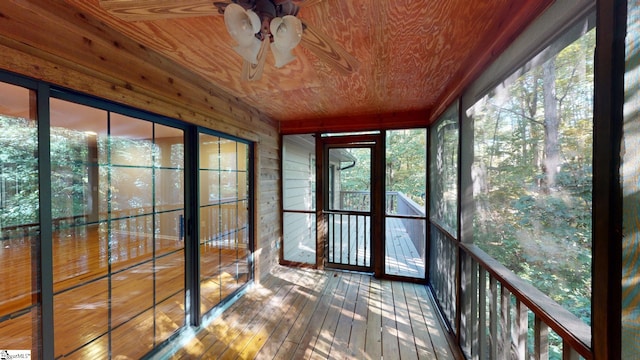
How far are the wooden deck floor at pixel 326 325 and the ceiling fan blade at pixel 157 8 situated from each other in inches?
93.4

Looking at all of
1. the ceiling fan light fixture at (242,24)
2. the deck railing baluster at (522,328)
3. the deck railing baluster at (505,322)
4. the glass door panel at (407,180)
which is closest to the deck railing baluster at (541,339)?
the deck railing baluster at (522,328)

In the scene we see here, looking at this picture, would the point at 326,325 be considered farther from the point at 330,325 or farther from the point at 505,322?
the point at 505,322

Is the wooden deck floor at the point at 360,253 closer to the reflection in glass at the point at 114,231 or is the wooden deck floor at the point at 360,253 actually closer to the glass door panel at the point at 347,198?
the glass door panel at the point at 347,198

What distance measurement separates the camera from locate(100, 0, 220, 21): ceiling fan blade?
88 cm

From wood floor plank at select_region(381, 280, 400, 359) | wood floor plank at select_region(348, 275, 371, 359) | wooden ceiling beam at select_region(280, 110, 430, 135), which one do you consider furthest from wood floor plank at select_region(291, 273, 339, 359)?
wooden ceiling beam at select_region(280, 110, 430, 135)

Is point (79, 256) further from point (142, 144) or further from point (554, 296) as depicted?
point (554, 296)

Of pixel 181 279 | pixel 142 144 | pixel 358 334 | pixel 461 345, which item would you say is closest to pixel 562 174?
pixel 461 345

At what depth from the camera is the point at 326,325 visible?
226cm

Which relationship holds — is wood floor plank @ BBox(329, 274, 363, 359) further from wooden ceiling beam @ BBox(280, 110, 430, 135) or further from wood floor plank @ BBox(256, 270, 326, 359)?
wooden ceiling beam @ BBox(280, 110, 430, 135)

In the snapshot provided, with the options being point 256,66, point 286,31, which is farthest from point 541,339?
point 256,66

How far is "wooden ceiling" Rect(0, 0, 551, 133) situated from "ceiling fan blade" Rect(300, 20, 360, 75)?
112 mm

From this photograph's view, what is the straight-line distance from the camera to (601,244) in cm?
71

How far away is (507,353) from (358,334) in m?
→ 1.21

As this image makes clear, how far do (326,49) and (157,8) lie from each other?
2.45 feet
